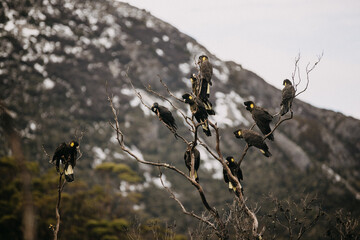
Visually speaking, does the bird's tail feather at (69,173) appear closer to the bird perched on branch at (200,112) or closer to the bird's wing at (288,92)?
the bird perched on branch at (200,112)

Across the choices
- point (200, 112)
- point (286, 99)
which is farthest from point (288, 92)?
point (200, 112)

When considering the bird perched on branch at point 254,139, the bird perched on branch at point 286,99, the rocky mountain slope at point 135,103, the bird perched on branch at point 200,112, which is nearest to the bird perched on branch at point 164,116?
the bird perched on branch at point 200,112

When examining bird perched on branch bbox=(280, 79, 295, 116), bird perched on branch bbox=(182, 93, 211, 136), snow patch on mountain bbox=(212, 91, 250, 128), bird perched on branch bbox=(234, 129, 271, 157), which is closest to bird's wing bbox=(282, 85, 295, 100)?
bird perched on branch bbox=(280, 79, 295, 116)

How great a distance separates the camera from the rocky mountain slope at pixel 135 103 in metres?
35.4

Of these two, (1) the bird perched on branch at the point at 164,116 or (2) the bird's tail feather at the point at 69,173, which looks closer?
(2) the bird's tail feather at the point at 69,173

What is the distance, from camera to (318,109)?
4525 cm

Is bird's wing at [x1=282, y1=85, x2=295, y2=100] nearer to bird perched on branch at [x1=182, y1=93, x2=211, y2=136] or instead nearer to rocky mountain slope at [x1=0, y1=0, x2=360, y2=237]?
bird perched on branch at [x1=182, y1=93, x2=211, y2=136]

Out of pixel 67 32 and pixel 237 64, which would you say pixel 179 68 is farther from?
pixel 67 32

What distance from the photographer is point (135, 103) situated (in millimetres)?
44531

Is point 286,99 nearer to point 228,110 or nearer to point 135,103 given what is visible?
point 228,110

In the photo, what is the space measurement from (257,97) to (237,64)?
7.00 meters

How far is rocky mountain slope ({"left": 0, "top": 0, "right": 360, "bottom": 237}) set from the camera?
35375 mm

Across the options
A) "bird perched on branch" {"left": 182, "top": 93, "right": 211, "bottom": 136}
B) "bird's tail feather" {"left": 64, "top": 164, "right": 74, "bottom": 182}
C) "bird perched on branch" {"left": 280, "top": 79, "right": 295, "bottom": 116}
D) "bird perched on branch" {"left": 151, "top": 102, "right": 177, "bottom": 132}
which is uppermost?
"bird perched on branch" {"left": 280, "top": 79, "right": 295, "bottom": 116}

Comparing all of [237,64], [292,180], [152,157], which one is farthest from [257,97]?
[152,157]
